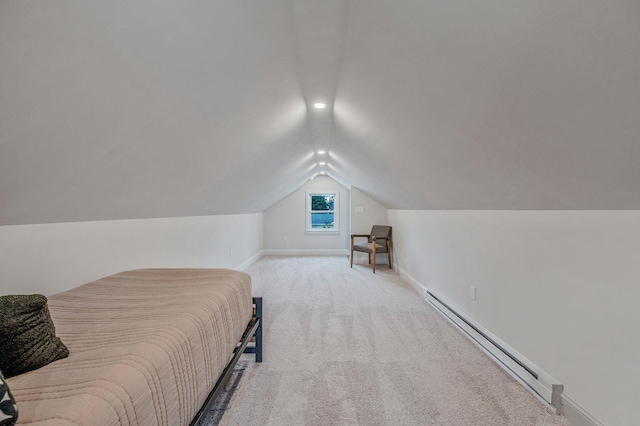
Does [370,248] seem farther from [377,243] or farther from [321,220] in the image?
[321,220]

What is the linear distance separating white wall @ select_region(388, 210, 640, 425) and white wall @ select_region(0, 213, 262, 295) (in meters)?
2.76

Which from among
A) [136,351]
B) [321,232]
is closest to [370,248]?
[321,232]

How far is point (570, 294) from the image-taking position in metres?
1.60

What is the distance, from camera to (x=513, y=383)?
1.91 meters

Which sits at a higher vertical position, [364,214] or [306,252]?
[364,214]

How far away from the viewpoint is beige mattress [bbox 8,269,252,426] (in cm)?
73

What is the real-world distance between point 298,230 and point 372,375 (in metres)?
5.62

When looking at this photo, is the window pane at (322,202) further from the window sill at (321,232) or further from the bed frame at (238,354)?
the bed frame at (238,354)

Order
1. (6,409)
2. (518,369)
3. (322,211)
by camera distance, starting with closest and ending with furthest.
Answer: (6,409), (518,369), (322,211)

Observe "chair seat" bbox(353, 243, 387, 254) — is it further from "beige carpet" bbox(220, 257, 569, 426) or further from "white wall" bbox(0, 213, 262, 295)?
"white wall" bbox(0, 213, 262, 295)

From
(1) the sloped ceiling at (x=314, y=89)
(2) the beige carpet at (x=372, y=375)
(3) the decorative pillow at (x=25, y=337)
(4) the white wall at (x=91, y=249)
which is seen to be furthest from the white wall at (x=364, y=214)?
(3) the decorative pillow at (x=25, y=337)

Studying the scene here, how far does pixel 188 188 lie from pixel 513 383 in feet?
8.72

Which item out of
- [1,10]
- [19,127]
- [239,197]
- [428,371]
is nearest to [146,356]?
[19,127]

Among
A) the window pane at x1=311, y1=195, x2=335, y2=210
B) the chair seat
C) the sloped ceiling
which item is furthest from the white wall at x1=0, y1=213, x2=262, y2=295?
the window pane at x1=311, y1=195, x2=335, y2=210
